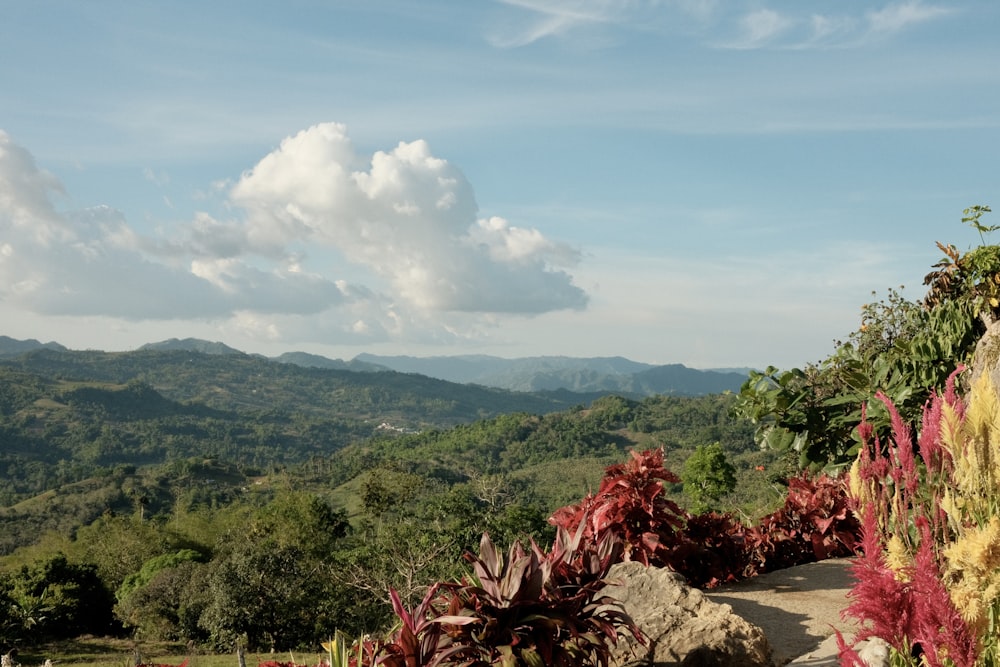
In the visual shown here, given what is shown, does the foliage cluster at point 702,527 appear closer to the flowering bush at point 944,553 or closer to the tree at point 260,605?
the flowering bush at point 944,553

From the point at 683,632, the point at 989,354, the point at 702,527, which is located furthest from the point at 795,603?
the point at 989,354

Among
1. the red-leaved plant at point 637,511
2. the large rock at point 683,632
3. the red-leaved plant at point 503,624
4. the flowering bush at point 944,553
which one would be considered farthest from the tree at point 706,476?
the flowering bush at point 944,553

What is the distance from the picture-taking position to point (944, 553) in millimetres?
2053

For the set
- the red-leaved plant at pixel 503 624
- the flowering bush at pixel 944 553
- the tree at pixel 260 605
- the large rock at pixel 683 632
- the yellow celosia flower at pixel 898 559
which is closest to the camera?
the flowering bush at pixel 944 553

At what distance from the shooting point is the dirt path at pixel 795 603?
4318 millimetres

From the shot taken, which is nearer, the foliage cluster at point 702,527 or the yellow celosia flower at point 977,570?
the yellow celosia flower at point 977,570

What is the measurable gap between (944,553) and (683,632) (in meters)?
2.20

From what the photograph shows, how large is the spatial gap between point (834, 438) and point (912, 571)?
560 centimetres

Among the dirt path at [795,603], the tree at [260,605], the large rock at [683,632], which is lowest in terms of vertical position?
the tree at [260,605]

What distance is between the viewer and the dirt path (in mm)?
4318

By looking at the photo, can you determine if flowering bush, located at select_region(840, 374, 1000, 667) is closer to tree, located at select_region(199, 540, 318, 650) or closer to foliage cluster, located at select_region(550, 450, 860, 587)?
foliage cluster, located at select_region(550, 450, 860, 587)

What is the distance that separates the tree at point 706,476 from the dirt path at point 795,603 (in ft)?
62.5

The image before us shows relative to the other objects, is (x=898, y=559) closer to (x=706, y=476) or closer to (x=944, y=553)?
(x=944, y=553)

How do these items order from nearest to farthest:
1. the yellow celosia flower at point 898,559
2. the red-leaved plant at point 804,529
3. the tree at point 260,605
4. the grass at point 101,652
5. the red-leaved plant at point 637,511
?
the yellow celosia flower at point 898,559
the red-leaved plant at point 637,511
the red-leaved plant at point 804,529
the grass at point 101,652
the tree at point 260,605
